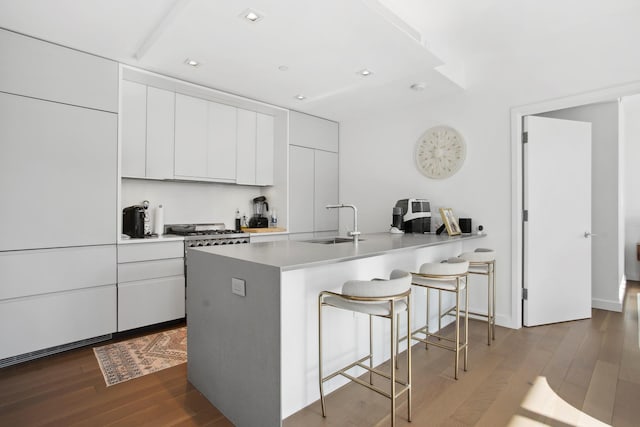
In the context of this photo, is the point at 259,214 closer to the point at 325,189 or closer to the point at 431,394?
the point at 325,189

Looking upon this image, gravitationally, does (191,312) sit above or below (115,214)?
below

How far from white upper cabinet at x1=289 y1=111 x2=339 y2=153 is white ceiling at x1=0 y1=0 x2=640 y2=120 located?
0.76m

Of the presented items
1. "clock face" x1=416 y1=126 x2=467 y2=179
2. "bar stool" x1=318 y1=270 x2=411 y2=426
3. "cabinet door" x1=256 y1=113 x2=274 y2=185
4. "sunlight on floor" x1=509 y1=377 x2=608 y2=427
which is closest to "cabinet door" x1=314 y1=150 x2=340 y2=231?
"cabinet door" x1=256 y1=113 x2=274 y2=185

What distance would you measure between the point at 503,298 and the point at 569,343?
0.64 m

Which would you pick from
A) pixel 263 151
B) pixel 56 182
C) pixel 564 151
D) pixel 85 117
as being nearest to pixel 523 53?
pixel 564 151

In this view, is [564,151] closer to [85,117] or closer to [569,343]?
[569,343]

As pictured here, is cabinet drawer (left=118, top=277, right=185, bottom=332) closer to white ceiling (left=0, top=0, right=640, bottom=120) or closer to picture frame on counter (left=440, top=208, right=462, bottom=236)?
white ceiling (left=0, top=0, right=640, bottom=120)

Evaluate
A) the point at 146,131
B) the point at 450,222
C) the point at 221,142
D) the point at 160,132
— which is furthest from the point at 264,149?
the point at 450,222

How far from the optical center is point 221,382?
6.42 feet

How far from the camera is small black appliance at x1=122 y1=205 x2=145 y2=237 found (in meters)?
3.22

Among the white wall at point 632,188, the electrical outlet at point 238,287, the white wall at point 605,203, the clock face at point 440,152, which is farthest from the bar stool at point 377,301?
the white wall at point 632,188

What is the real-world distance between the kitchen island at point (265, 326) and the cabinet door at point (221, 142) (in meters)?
1.83

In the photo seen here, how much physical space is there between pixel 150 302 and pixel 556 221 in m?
3.98

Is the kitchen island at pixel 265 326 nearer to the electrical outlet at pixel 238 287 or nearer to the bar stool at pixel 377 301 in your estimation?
the electrical outlet at pixel 238 287
